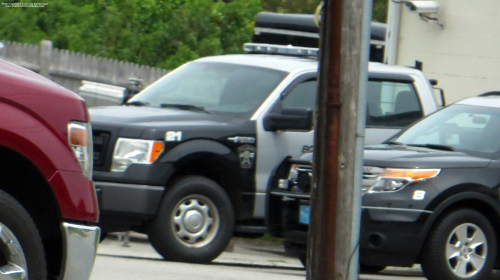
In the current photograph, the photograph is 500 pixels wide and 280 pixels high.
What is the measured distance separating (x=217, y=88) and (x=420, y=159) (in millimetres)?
2552

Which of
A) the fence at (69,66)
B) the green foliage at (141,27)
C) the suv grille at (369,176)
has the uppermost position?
the green foliage at (141,27)

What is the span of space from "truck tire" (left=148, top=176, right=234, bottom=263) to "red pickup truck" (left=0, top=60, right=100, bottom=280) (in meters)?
3.15

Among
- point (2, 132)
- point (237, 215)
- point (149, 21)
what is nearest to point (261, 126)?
point (237, 215)

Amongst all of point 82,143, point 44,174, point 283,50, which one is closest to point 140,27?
point 283,50

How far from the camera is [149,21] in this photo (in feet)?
65.5

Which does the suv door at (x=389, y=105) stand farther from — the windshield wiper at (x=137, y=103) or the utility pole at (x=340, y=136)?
the utility pole at (x=340, y=136)

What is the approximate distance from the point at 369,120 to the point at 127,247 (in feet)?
9.36

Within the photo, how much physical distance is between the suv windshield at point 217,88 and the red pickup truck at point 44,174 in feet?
13.8

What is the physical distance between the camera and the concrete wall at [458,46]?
1449 centimetres

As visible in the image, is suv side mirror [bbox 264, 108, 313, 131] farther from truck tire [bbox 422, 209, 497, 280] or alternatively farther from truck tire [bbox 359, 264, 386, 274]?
truck tire [bbox 422, 209, 497, 280]

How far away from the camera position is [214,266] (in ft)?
27.5

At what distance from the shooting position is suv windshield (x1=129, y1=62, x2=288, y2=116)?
916cm

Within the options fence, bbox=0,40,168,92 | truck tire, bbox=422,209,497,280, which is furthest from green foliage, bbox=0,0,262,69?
truck tire, bbox=422,209,497,280

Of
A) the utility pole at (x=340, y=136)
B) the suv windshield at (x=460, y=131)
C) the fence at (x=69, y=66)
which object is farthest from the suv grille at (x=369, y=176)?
the fence at (x=69, y=66)
